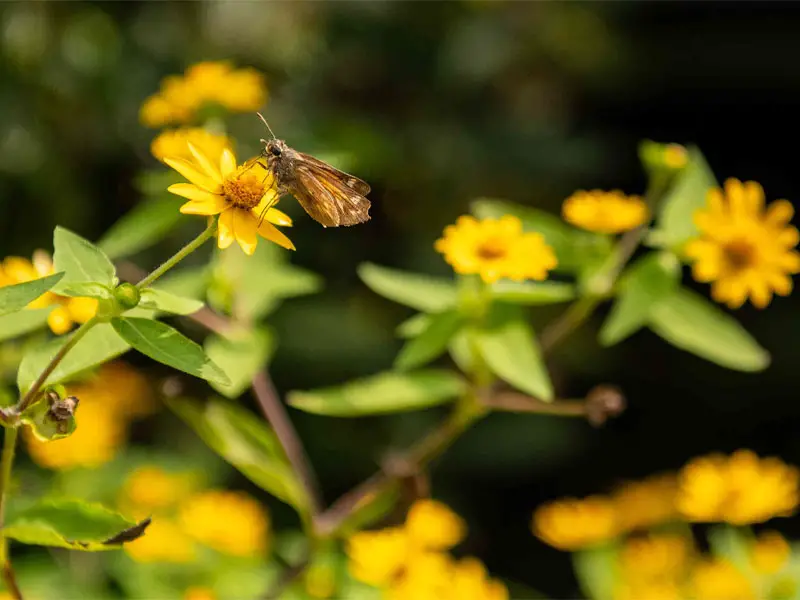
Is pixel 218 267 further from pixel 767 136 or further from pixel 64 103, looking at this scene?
pixel 767 136

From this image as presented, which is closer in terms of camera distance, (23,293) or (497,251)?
(23,293)

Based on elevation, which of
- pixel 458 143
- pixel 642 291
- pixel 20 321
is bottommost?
pixel 20 321

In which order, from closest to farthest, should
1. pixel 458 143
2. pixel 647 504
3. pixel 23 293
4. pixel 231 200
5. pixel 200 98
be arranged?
1. pixel 23 293
2. pixel 231 200
3. pixel 200 98
4. pixel 647 504
5. pixel 458 143

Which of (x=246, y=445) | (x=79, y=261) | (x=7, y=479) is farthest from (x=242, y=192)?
(x=246, y=445)

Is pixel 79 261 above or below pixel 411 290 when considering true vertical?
below

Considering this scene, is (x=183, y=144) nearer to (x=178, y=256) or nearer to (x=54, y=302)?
(x=54, y=302)

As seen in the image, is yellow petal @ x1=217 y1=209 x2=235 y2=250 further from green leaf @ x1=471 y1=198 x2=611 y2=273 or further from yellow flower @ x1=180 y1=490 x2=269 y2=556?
yellow flower @ x1=180 y1=490 x2=269 y2=556

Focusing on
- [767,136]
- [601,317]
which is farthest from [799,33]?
[601,317]

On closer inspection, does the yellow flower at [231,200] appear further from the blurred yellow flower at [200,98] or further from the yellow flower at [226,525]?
the yellow flower at [226,525]
